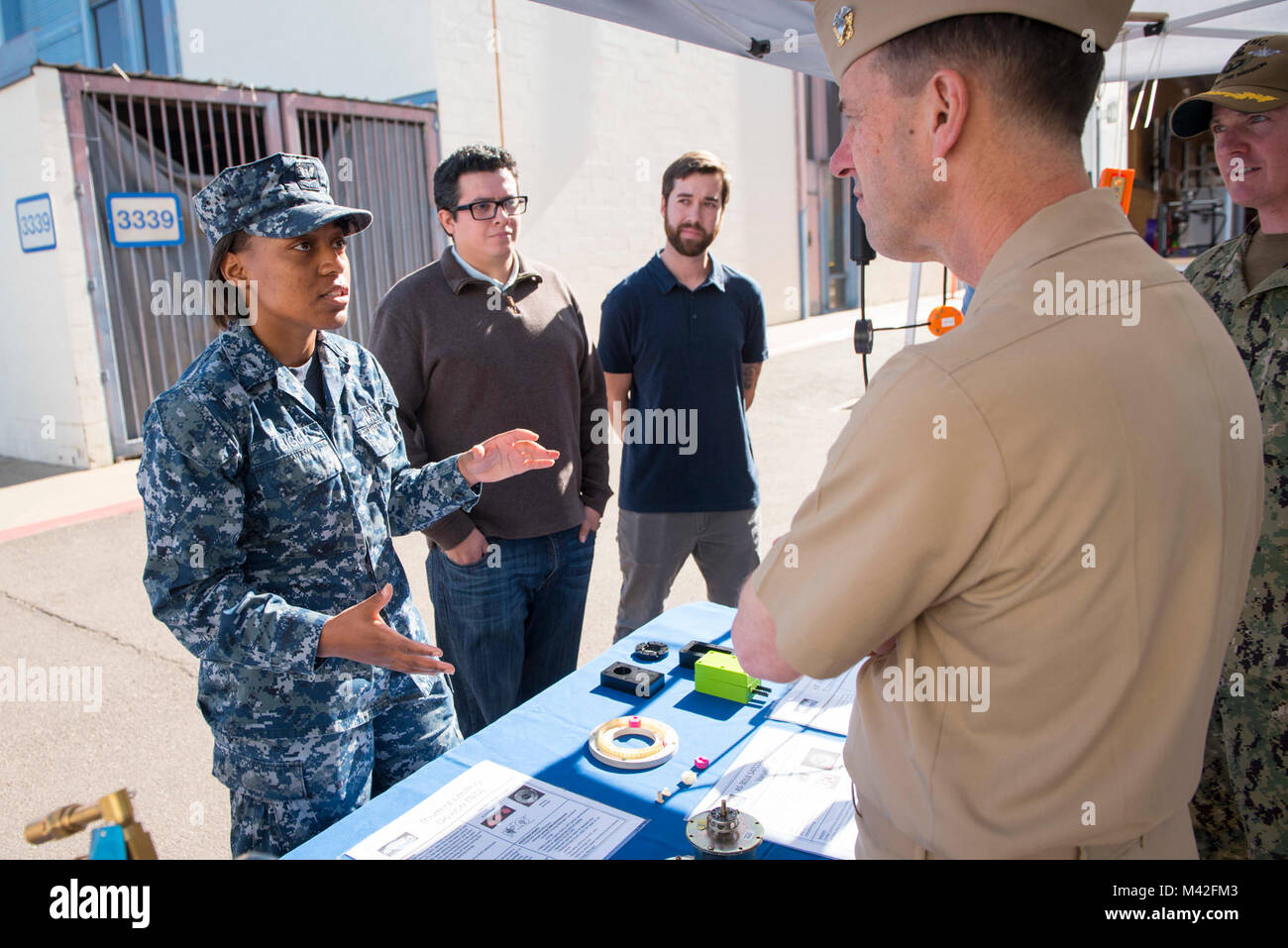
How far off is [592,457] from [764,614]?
2198 millimetres

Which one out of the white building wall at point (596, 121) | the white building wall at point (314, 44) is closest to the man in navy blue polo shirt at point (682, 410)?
the white building wall at point (596, 121)

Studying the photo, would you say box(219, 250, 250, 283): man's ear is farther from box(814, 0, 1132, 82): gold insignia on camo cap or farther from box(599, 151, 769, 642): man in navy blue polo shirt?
box(599, 151, 769, 642): man in navy blue polo shirt

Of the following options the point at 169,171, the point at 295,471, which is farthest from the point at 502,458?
the point at 169,171

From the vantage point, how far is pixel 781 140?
1524 centimetres

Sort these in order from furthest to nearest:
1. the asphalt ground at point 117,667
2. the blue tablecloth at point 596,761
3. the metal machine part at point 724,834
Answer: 1. the asphalt ground at point 117,667
2. the blue tablecloth at point 596,761
3. the metal machine part at point 724,834

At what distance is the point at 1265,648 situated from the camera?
2221mm

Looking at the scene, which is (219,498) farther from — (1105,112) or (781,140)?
(781,140)

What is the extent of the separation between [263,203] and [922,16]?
4.77ft

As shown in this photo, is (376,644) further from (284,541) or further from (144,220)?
(144,220)

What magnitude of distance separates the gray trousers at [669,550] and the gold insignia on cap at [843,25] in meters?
2.47

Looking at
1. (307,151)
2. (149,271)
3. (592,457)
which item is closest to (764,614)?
(592,457)

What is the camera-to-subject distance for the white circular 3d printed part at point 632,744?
5.79 feet

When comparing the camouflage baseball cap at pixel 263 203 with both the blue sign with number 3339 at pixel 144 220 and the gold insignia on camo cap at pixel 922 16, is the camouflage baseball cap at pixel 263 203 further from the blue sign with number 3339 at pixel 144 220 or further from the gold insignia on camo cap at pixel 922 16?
the blue sign with number 3339 at pixel 144 220

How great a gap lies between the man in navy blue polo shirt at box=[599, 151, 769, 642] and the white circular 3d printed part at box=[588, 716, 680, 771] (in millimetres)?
1626
